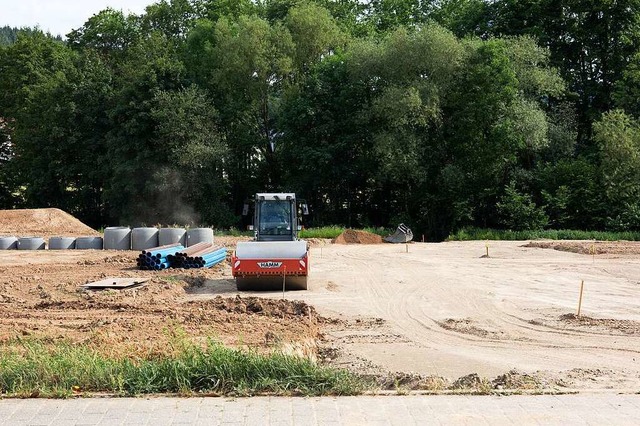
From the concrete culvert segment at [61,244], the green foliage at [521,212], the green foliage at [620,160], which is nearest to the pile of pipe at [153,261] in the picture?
the concrete culvert segment at [61,244]

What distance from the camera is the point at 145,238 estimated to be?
1112 inches

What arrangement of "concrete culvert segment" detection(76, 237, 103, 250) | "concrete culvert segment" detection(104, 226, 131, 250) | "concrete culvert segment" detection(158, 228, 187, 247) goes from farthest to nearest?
"concrete culvert segment" detection(76, 237, 103, 250), "concrete culvert segment" detection(104, 226, 131, 250), "concrete culvert segment" detection(158, 228, 187, 247)

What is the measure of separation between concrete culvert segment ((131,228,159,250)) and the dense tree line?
13564mm

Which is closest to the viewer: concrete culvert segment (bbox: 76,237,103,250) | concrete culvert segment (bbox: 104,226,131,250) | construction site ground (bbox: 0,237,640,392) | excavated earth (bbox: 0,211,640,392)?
excavated earth (bbox: 0,211,640,392)

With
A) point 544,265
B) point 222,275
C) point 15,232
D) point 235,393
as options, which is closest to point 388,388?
point 235,393

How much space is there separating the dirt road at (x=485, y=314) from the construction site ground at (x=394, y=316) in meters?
0.04

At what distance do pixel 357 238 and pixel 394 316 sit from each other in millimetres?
19594

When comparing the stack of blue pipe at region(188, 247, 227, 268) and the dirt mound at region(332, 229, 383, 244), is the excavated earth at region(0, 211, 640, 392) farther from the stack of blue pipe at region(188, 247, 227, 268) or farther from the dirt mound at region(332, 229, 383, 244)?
the dirt mound at region(332, 229, 383, 244)

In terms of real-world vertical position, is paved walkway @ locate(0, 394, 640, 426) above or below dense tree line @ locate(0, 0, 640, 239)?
below

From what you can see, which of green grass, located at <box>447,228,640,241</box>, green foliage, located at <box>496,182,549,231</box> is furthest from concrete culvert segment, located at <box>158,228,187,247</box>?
green foliage, located at <box>496,182,549,231</box>

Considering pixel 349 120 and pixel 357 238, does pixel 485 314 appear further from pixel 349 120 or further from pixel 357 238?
pixel 349 120

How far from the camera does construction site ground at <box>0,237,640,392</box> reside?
10.1 m

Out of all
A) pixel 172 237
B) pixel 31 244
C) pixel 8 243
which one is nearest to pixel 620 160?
pixel 172 237

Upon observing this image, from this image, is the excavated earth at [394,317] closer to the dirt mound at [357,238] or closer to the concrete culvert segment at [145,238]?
the concrete culvert segment at [145,238]
